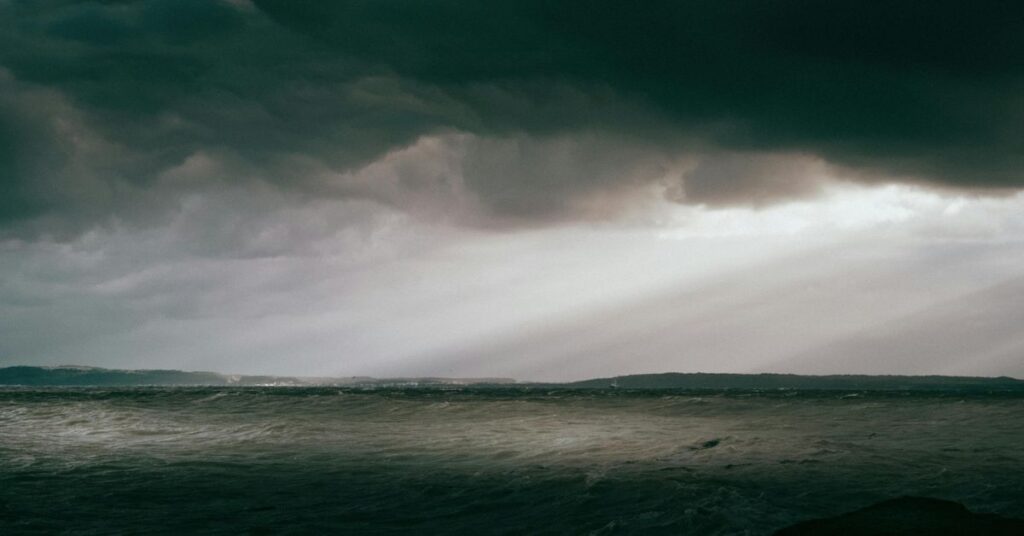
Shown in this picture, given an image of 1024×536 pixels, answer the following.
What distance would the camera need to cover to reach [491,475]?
26484 millimetres

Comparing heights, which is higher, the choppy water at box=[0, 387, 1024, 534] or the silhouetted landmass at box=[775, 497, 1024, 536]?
the silhouetted landmass at box=[775, 497, 1024, 536]

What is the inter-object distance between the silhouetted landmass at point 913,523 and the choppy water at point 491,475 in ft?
4.17

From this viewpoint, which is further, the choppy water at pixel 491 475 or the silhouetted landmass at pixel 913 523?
the choppy water at pixel 491 475

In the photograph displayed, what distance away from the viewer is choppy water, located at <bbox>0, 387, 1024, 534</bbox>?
61.9 feet

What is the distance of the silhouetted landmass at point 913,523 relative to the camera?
1489 centimetres

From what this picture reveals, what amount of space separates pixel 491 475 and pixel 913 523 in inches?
579

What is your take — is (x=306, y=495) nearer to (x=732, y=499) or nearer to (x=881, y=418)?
(x=732, y=499)

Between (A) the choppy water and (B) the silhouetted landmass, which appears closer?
(B) the silhouetted landmass

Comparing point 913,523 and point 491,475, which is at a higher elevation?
point 913,523

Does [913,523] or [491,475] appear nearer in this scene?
[913,523]

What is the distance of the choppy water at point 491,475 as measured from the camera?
1888 cm

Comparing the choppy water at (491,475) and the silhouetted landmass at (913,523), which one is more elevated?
the silhouetted landmass at (913,523)

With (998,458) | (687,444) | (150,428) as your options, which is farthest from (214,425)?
(998,458)

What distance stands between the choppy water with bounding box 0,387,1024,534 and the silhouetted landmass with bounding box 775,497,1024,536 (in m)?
1.27
